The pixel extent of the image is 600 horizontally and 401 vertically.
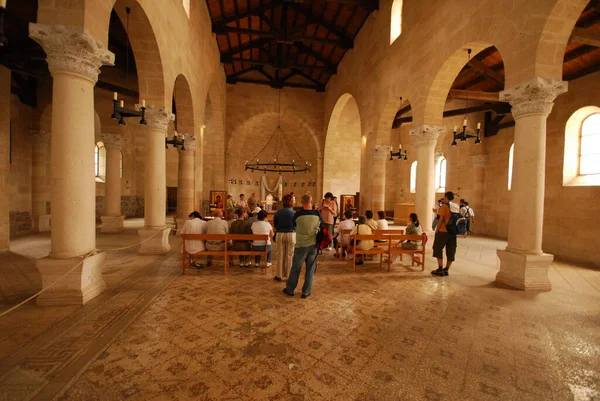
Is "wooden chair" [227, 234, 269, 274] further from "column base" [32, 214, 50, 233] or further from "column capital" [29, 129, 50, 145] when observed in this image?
"column capital" [29, 129, 50, 145]

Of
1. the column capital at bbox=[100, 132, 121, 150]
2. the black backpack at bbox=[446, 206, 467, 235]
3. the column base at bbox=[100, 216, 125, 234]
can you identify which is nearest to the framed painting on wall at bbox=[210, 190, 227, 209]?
the column base at bbox=[100, 216, 125, 234]

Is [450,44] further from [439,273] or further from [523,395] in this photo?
[523,395]

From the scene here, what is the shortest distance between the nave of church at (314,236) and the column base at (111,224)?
0.22 ft

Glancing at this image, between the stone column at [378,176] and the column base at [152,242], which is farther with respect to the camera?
the stone column at [378,176]

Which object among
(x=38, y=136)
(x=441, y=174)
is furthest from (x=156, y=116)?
(x=441, y=174)

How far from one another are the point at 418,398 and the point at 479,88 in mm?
12880

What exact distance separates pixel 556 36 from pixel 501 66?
5898 millimetres

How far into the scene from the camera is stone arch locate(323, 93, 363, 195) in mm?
18531

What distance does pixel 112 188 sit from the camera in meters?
11.3

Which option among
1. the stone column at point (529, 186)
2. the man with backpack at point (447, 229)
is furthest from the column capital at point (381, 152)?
the stone column at point (529, 186)

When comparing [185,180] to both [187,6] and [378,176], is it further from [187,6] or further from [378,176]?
[378,176]

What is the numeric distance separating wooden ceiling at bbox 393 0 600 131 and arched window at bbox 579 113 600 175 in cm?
141

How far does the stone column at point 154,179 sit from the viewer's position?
721 centimetres

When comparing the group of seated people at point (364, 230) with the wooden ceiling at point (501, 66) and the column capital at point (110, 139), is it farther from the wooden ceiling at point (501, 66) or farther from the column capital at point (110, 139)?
the column capital at point (110, 139)
